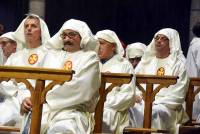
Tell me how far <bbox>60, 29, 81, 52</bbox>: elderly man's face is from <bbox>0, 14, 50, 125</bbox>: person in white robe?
810 millimetres

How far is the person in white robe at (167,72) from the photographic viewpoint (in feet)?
34.0

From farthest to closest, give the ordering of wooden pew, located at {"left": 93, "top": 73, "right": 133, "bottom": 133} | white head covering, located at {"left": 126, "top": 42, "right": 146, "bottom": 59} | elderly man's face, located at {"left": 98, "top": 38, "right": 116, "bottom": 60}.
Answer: white head covering, located at {"left": 126, "top": 42, "right": 146, "bottom": 59} → elderly man's face, located at {"left": 98, "top": 38, "right": 116, "bottom": 60} → wooden pew, located at {"left": 93, "top": 73, "right": 133, "bottom": 133}

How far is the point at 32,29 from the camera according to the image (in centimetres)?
950

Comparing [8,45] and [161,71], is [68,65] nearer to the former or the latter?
[8,45]

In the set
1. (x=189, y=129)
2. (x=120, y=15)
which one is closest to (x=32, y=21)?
(x=189, y=129)

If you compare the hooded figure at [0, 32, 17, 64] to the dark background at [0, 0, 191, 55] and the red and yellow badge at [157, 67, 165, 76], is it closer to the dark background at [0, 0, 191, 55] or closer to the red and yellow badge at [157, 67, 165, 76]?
the red and yellow badge at [157, 67, 165, 76]

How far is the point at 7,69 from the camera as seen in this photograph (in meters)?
7.54

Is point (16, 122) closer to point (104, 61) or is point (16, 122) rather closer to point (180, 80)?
point (104, 61)

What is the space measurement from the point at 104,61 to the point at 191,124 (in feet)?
5.19

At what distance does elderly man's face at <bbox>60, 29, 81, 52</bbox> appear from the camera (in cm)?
857

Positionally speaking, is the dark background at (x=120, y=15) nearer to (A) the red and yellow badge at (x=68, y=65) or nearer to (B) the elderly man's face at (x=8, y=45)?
(B) the elderly man's face at (x=8, y=45)

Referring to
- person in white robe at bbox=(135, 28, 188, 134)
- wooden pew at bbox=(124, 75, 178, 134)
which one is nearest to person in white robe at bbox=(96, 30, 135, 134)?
wooden pew at bbox=(124, 75, 178, 134)

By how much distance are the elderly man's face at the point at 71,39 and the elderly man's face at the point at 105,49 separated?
5.23 ft

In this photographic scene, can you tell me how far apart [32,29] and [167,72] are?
90.5 inches
